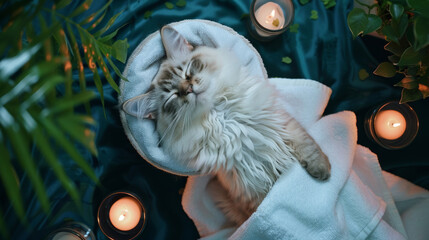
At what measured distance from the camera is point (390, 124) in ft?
4.27

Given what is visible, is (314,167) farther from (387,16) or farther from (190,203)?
(387,16)

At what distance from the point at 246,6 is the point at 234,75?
0.53m

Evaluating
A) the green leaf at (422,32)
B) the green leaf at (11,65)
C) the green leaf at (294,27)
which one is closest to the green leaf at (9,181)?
the green leaf at (11,65)

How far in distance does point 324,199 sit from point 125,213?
0.75m

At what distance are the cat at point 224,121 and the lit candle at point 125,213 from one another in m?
0.32

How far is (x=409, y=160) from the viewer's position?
1.40 meters

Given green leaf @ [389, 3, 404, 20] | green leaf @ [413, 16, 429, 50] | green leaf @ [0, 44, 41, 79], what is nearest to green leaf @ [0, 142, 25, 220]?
green leaf @ [0, 44, 41, 79]

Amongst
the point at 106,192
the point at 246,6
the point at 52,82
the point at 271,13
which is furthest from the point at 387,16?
the point at 106,192

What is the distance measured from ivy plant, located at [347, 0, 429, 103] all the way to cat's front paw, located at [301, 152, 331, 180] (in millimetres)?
405

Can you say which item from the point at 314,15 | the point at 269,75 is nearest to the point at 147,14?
the point at 269,75

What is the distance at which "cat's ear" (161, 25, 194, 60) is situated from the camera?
1.06 meters

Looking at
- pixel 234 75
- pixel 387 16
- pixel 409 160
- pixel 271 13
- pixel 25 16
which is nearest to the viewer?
pixel 25 16

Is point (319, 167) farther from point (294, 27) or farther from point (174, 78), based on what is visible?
point (294, 27)

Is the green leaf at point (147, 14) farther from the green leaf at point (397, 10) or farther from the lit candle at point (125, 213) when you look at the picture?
the green leaf at point (397, 10)
